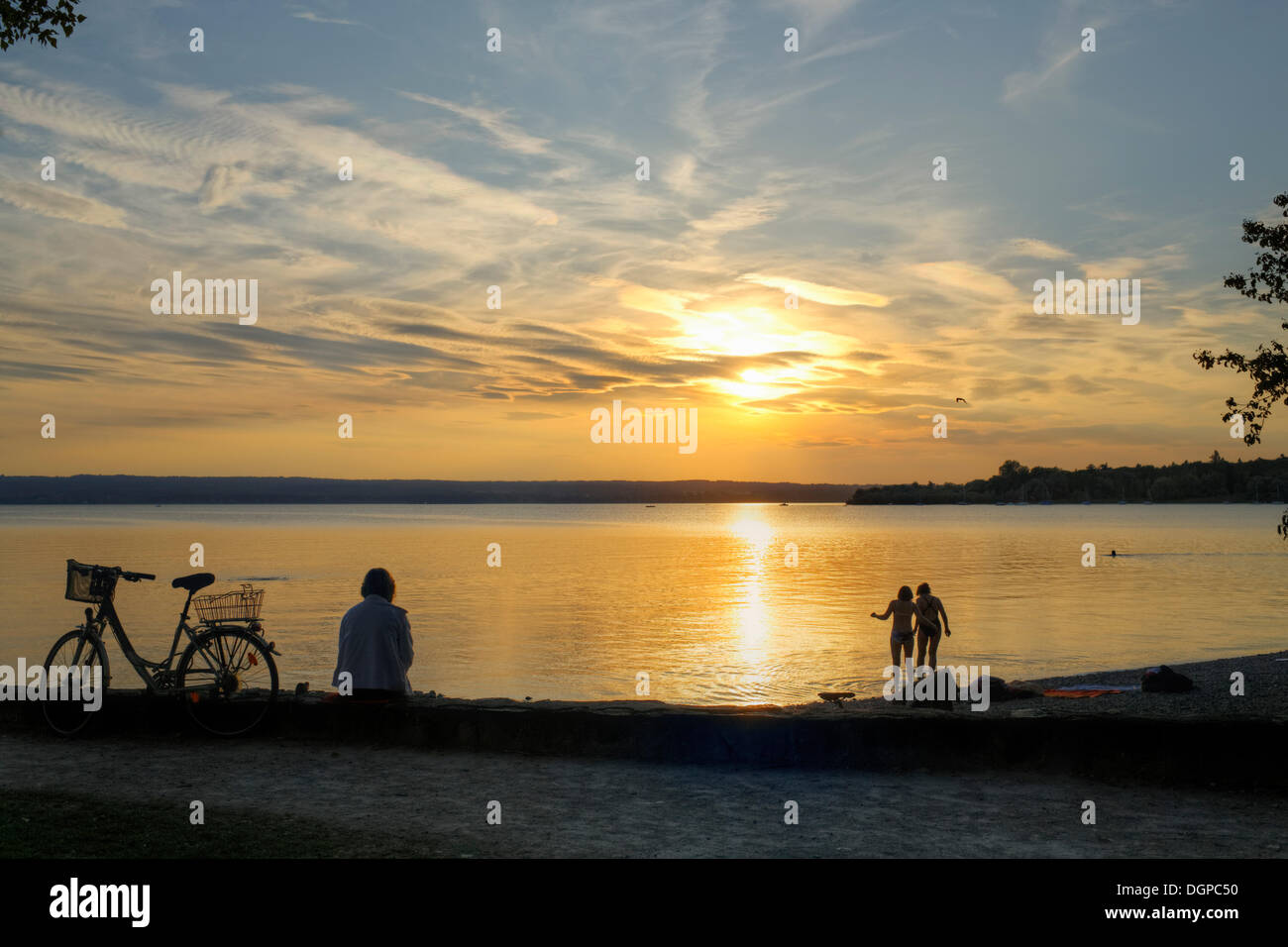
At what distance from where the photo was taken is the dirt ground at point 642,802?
6820 millimetres

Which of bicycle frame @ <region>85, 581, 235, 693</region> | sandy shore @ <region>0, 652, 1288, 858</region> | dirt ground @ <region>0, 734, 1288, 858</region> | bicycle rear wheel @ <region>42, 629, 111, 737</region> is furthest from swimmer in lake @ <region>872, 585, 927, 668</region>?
bicycle rear wheel @ <region>42, 629, 111, 737</region>

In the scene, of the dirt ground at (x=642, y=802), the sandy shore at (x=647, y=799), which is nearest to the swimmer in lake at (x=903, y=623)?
the sandy shore at (x=647, y=799)

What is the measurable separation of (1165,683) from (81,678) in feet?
57.7

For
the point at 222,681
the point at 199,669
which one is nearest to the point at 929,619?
the point at 222,681

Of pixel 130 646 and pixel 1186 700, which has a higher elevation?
pixel 130 646

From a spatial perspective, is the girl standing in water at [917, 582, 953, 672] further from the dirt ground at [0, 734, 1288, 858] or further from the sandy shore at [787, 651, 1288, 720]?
the dirt ground at [0, 734, 1288, 858]

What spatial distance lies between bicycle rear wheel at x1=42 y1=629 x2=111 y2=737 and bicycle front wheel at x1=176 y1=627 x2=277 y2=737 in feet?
2.90

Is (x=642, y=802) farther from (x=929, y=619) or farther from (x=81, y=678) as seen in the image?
(x=929, y=619)

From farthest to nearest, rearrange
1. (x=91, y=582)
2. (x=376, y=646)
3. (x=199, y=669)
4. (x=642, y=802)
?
(x=199, y=669), (x=91, y=582), (x=376, y=646), (x=642, y=802)

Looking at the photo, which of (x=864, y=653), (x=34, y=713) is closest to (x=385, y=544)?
(x=864, y=653)

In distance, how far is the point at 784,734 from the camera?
9.18 m

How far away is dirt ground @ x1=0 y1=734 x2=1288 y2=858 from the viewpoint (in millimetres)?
6820

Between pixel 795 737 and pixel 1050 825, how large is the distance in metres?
2.45
